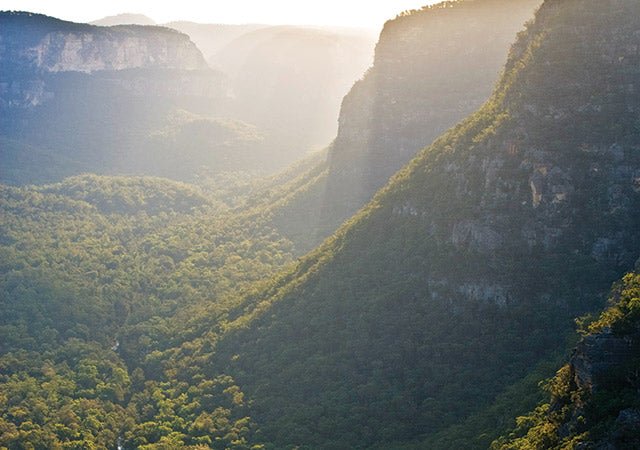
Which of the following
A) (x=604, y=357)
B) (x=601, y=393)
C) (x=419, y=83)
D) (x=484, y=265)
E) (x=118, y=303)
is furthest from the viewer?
(x=419, y=83)

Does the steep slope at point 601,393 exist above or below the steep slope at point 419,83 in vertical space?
below

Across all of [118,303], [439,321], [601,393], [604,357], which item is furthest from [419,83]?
[601,393]

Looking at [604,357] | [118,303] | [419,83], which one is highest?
[419,83]

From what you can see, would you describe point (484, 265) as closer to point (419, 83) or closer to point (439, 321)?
point (439, 321)

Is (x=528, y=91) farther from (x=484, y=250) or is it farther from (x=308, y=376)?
(x=308, y=376)

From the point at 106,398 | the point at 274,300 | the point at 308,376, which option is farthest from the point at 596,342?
the point at 106,398

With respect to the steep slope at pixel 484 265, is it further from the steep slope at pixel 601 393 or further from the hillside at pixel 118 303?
the steep slope at pixel 601 393

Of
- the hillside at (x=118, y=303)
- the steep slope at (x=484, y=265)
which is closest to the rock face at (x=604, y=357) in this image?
the steep slope at (x=484, y=265)
